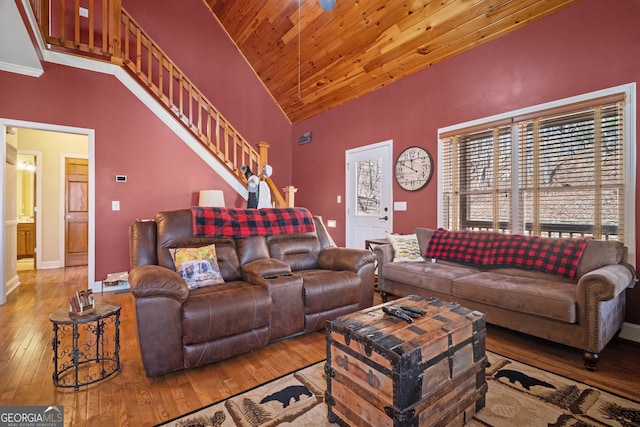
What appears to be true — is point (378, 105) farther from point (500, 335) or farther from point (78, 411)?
point (78, 411)

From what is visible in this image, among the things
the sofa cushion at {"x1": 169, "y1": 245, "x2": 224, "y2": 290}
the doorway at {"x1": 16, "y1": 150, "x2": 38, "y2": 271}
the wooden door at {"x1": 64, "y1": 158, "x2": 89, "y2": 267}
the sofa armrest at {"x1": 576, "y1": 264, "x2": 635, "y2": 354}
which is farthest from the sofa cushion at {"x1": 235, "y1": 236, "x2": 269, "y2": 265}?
the doorway at {"x1": 16, "y1": 150, "x2": 38, "y2": 271}

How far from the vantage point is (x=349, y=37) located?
4180 millimetres

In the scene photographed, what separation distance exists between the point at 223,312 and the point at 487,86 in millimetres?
3529

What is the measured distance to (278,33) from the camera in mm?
4898

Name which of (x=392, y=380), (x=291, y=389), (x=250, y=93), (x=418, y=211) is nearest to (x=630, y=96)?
(x=418, y=211)

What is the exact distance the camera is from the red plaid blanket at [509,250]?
2607 millimetres

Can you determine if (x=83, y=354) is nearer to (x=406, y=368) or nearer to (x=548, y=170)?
(x=406, y=368)

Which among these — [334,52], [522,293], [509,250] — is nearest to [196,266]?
[522,293]

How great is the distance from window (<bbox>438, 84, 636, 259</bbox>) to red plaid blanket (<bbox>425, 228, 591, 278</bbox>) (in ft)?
1.00

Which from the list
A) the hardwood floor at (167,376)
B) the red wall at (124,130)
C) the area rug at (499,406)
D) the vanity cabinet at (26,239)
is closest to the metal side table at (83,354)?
the hardwood floor at (167,376)

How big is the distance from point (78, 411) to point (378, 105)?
4572mm

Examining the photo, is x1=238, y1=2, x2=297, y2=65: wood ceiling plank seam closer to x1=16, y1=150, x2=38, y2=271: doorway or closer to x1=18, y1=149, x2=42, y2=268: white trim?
x1=18, y1=149, x2=42, y2=268: white trim

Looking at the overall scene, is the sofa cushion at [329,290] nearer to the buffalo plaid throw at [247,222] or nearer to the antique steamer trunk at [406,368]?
the buffalo plaid throw at [247,222]

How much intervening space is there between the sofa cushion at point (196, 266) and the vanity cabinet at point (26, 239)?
579 cm
